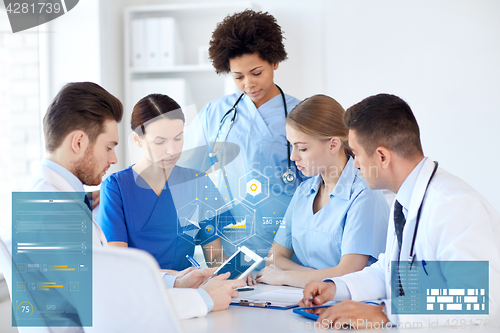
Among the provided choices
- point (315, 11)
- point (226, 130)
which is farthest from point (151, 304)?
point (315, 11)

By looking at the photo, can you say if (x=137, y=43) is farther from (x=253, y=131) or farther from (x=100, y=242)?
(x=100, y=242)

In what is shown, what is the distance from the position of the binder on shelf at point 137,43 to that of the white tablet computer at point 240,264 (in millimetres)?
1901

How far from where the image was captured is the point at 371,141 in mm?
1115

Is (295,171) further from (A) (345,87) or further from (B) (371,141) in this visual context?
(A) (345,87)

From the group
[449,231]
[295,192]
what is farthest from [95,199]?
[449,231]

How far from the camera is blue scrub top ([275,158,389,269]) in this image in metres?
1.36

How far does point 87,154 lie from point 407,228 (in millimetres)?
862

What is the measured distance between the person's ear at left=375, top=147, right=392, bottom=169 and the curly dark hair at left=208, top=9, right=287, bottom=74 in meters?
0.83

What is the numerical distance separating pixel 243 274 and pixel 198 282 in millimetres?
134

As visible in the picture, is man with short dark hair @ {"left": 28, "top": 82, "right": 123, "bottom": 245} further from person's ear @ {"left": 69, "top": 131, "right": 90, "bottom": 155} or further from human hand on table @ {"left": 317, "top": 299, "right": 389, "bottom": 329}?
human hand on table @ {"left": 317, "top": 299, "right": 389, "bottom": 329}

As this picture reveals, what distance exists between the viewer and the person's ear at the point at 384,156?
43.1 inches

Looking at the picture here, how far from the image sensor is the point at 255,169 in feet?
5.61

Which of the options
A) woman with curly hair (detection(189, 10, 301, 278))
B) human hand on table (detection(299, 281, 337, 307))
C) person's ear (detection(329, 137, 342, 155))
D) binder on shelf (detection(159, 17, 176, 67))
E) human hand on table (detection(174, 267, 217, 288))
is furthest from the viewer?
binder on shelf (detection(159, 17, 176, 67))

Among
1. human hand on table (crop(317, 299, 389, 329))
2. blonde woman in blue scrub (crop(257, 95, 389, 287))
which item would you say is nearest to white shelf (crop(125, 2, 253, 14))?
blonde woman in blue scrub (crop(257, 95, 389, 287))
